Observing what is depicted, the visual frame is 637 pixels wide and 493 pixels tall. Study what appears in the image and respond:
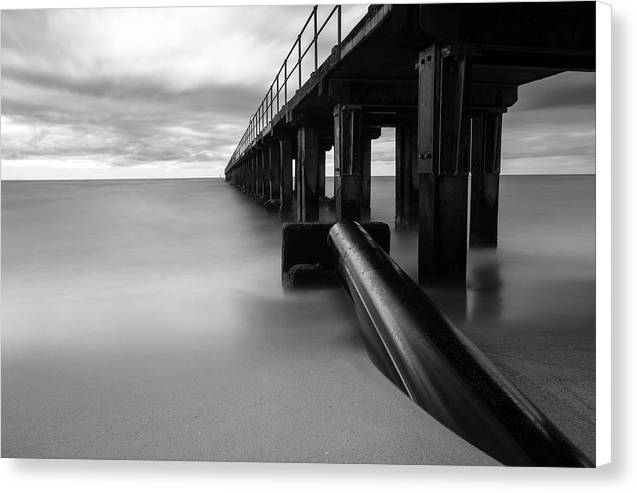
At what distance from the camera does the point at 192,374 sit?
10.9 ft

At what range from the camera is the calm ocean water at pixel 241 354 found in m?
2.57

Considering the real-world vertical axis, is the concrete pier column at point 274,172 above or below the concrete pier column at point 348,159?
above

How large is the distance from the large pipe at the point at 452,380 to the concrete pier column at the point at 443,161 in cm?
139

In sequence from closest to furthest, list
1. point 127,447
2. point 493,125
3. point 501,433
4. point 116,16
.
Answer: point 501,433 → point 127,447 → point 116,16 → point 493,125

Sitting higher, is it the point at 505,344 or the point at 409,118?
the point at 409,118

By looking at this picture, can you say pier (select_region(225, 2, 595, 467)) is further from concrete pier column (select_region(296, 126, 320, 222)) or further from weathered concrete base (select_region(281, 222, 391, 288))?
concrete pier column (select_region(296, 126, 320, 222))

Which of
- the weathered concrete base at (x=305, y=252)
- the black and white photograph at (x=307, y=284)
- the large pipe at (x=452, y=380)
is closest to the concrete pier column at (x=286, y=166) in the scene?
the black and white photograph at (x=307, y=284)

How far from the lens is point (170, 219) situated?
14.1 metres

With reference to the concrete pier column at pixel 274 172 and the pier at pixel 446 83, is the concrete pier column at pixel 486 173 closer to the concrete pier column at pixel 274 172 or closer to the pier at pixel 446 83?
the pier at pixel 446 83

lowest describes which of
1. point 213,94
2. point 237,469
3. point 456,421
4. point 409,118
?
point 237,469
